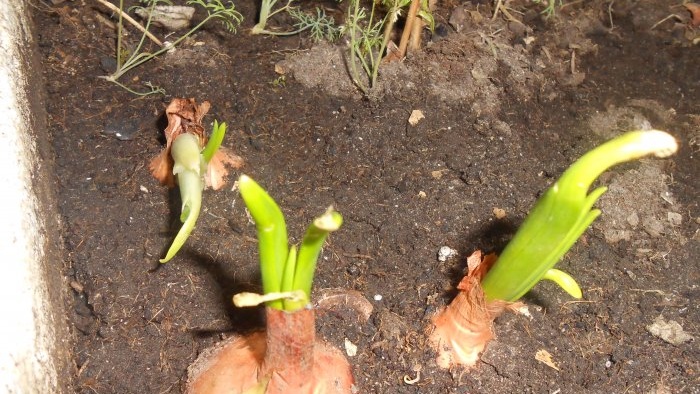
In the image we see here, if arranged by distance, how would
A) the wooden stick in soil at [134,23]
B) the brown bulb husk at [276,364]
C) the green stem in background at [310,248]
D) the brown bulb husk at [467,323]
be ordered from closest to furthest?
1. the green stem in background at [310,248]
2. the brown bulb husk at [276,364]
3. the brown bulb husk at [467,323]
4. the wooden stick in soil at [134,23]

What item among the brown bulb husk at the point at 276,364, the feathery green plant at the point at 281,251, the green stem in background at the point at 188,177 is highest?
the feathery green plant at the point at 281,251

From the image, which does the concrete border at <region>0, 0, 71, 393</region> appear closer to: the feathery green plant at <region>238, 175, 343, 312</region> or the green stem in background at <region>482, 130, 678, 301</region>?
the feathery green plant at <region>238, 175, 343, 312</region>

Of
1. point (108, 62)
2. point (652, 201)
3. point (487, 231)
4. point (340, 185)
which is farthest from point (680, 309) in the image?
point (108, 62)

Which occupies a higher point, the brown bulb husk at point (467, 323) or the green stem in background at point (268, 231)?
the green stem in background at point (268, 231)

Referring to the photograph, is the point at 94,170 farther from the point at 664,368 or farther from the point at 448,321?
the point at 664,368

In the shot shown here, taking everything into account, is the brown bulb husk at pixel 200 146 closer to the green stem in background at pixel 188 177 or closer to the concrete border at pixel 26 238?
the green stem in background at pixel 188 177

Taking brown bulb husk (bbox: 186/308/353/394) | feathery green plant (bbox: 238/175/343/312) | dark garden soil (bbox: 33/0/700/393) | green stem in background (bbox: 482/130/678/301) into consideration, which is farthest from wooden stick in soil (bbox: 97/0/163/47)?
green stem in background (bbox: 482/130/678/301)

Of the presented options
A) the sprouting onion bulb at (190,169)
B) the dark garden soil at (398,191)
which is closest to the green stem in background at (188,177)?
the sprouting onion bulb at (190,169)

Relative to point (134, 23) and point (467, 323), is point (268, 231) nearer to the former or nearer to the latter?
point (467, 323)
